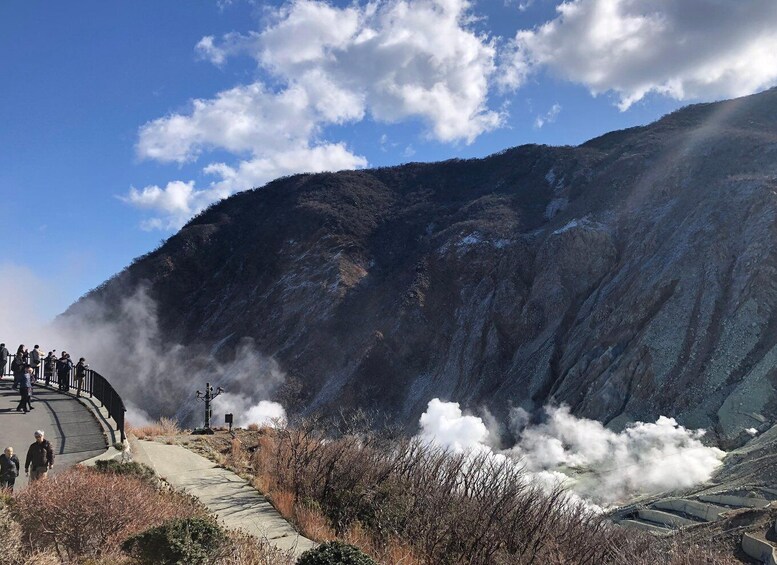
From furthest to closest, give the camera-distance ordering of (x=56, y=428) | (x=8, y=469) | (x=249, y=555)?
(x=56, y=428), (x=8, y=469), (x=249, y=555)

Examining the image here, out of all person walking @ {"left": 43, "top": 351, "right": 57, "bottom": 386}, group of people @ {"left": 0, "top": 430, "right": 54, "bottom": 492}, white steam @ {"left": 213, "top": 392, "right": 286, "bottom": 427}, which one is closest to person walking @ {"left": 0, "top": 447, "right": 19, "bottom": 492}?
group of people @ {"left": 0, "top": 430, "right": 54, "bottom": 492}

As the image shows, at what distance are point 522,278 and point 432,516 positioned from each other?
32.1 m

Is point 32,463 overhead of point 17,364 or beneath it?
beneath

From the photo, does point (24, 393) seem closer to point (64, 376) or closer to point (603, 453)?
point (64, 376)

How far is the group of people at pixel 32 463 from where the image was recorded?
969 cm

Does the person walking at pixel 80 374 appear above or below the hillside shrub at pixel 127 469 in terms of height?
above

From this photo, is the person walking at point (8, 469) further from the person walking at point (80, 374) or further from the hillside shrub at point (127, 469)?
the person walking at point (80, 374)

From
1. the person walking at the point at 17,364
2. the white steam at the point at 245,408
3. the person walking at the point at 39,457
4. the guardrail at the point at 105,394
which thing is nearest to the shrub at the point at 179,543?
the person walking at the point at 39,457

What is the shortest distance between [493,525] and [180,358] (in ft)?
147

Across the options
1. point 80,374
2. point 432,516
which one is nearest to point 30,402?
point 80,374

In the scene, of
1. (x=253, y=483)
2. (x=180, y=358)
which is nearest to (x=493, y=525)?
A: (x=253, y=483)

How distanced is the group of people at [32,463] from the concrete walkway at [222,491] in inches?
76.4

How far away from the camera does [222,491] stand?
1125 cm

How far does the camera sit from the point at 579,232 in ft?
127
